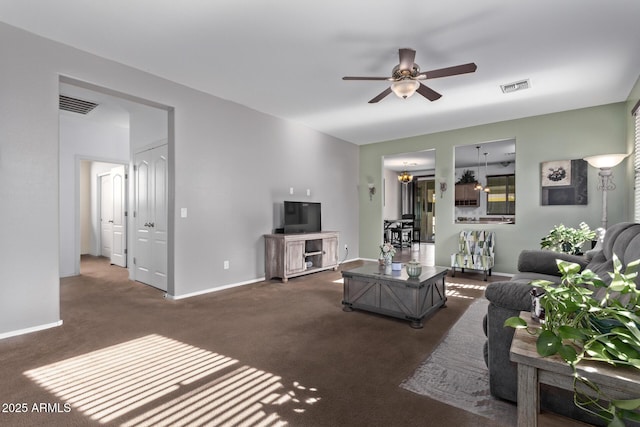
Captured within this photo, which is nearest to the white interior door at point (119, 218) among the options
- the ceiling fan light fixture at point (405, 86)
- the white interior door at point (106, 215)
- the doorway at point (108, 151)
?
the doorway at point (108, 151)

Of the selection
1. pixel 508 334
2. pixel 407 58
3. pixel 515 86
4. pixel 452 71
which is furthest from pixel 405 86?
pixel 508 334

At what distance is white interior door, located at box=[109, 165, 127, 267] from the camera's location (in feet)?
20.8

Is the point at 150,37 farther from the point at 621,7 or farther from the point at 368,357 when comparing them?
the point at 621,7

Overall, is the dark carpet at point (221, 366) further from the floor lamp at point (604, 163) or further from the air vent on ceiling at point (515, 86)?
the air vent on ceiling at point (515, 86)

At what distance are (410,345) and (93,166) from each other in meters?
8.27

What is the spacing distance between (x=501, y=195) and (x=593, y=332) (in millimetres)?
10236

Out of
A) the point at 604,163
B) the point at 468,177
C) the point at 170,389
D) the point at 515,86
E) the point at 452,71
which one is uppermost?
the point at 515,86

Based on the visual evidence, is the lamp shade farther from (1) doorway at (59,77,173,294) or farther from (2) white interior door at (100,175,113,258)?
(2) white interior door at (100,175,113,258)

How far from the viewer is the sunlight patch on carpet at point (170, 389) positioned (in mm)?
1727

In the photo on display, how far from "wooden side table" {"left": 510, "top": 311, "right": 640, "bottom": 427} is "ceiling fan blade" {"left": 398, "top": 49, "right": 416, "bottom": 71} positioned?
255 centimetres

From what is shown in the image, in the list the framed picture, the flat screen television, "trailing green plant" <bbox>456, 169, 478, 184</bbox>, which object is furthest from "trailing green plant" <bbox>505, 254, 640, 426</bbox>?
"trailing green plant" <bbox>456, 169, 478, 184</bbox>

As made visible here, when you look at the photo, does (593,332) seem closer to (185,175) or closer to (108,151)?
(185,175)

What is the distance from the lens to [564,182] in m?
4.98

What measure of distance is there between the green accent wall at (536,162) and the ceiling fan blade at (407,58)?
3459mm
